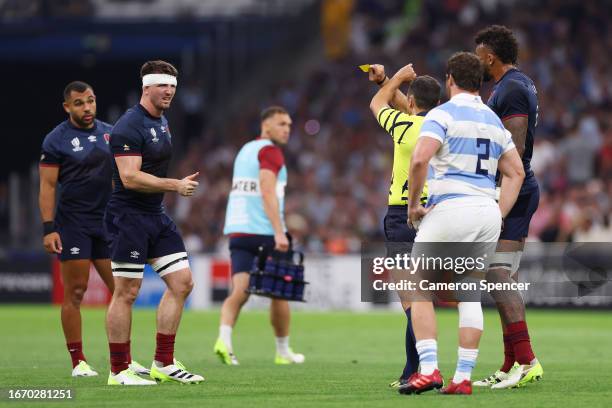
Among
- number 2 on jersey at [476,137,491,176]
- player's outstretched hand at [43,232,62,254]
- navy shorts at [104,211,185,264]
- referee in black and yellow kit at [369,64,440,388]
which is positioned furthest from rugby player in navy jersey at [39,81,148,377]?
number 2 on jersey at [476,137,491,176]

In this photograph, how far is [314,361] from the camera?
1401 centimetres

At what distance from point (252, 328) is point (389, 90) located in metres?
10.2

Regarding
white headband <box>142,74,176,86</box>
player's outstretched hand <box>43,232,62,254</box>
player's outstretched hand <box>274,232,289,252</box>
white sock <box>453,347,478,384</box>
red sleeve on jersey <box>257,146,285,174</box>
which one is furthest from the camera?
red sleeve on jersey <box>257,146,285,174</box>

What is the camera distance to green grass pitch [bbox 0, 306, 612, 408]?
31.4 feet

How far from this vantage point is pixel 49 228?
12.4m

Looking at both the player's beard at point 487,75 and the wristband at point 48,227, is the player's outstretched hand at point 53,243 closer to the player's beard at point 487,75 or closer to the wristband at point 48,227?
the wristband at point 48,227

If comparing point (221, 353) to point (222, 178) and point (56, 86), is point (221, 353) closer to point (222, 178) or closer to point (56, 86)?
point (222, 178)

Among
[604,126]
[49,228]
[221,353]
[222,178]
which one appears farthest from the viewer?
[222,178]

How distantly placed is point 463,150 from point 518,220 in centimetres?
140

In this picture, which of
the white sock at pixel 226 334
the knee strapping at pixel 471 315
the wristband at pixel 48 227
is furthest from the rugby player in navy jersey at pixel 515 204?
the wristband at pixel 48 227

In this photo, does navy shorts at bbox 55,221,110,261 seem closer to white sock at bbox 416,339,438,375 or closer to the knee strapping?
white sock at bbox 416,339,438,375

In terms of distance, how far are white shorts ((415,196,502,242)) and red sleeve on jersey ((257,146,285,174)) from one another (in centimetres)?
453

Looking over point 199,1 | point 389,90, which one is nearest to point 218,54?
point 199,1

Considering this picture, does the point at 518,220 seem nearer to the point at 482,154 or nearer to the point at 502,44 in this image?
the point at 482,154
